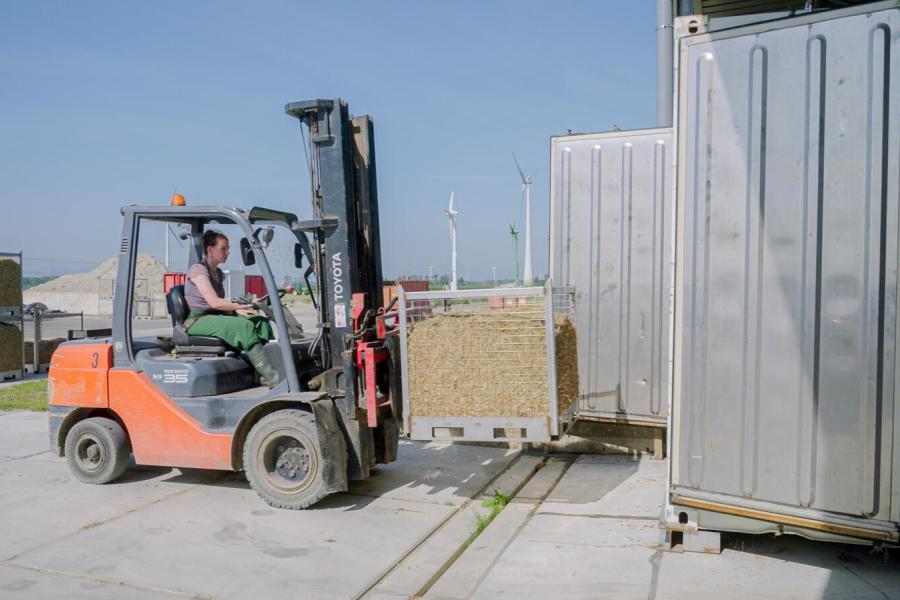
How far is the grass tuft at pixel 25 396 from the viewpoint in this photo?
11609 mm

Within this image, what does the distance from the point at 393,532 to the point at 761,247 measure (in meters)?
3.34

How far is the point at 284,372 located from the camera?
6.56m

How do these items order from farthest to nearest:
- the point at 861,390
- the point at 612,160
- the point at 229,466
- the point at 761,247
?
the point at 612,160
the point at 229,466
the point at 761,247
the point at 861,390

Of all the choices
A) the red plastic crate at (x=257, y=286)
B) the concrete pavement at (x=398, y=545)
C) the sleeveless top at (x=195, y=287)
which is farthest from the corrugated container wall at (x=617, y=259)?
the sleeveless top at (x=195, y=287)

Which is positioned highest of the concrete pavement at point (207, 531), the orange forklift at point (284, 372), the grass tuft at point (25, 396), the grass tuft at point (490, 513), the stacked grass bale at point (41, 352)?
the orange forklift at point (284, 372)

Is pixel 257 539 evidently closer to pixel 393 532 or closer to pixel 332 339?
pixel 393 532

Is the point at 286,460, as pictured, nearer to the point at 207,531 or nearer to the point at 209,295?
the point at 207,531

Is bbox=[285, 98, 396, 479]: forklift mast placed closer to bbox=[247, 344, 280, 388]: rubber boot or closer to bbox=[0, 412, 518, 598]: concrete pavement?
bbox=[247, 344, 280, 388]: rubber boot

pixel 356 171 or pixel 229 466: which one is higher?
pixel 356 171

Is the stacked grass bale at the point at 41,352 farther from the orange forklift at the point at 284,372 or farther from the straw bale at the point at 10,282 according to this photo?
the orange forklift at the point at 284,372

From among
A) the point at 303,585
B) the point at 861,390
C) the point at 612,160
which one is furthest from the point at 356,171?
the point at 861,390

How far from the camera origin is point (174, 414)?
6566 mm

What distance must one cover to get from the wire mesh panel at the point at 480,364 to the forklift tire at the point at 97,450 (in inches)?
117

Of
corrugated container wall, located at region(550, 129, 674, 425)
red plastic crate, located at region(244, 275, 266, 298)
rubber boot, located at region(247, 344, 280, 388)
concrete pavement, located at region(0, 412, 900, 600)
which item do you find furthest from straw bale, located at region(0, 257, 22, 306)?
corrugated container wall, located at region(550, 129, 674, 425)
